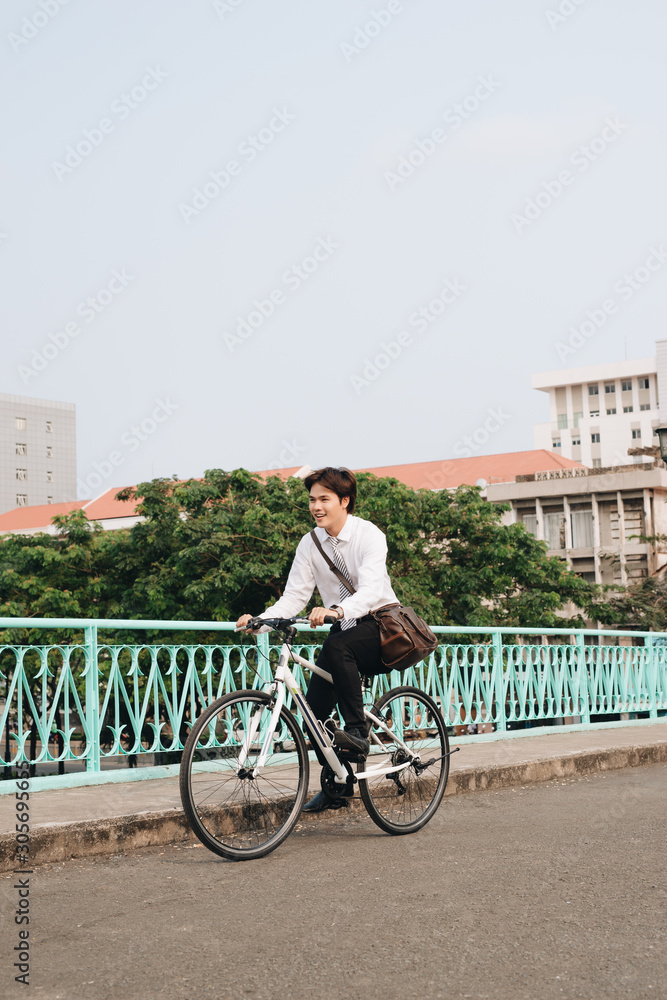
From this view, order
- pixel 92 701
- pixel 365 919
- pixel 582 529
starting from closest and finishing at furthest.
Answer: pixel 365 919 < pixel 92 701 < pixel 582 529

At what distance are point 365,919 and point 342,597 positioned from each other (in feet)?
5.73

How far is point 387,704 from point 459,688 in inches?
154

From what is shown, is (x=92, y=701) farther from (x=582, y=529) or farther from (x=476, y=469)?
(x=476, y=469)

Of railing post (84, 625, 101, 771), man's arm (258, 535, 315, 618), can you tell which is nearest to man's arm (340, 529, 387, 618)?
man's arm (258, 535, 315, 618)

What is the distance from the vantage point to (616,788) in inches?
265

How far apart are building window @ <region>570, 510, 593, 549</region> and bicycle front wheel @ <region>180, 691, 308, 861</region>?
4861 centimetres

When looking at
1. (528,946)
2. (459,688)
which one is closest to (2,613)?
(459,688)

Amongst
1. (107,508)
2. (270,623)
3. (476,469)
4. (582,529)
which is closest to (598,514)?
(582,529)

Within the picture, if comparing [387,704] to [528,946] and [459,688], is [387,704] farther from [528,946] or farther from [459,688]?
[459,688]

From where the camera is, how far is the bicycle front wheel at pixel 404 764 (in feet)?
16.0

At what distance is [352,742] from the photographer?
4.64m

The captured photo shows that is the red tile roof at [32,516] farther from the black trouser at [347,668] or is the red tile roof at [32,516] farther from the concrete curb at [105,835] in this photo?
the black trouser at [347,668]

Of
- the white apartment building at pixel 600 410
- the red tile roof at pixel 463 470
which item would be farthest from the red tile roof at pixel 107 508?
the white apartment building at pixel 600 410

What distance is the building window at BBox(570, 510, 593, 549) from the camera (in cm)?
5162
